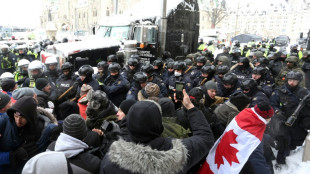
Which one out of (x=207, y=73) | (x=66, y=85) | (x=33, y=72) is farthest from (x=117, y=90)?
(x=207, y=73)

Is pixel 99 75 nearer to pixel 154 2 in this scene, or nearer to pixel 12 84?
pixel 12 84

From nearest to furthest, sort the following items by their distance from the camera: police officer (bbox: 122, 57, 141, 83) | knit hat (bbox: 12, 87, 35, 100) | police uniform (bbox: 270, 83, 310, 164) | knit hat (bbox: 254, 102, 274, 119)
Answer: knit hat (bbox: 254, 102, 274, 119), knit hat (bbox: 12, 87, 35, 100), police uniform (bbox: 270, 83, 310, 164), police officer (bbox: 122, 57, 141, 83)

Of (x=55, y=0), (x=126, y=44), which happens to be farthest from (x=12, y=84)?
(x=55, y=0)

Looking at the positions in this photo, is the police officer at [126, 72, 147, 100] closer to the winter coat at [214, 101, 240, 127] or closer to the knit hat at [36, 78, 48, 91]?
the knit hat at [36, 78, 48, 91]

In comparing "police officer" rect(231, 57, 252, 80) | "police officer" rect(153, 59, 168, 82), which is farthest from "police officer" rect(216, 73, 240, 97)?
"police officer" rect(153, 59, 168, 82)

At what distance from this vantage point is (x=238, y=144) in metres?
2.35

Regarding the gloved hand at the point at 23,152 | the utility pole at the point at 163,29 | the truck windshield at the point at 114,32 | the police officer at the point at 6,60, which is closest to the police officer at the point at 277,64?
the utility pole at the point at 163,29

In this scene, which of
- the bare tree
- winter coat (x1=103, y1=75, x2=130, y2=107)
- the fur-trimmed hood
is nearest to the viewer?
the fur-trimmed hood

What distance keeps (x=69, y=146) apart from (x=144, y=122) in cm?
80

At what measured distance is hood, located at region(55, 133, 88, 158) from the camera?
196cm

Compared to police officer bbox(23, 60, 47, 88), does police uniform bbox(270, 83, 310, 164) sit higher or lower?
lower

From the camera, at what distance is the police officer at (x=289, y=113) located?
4.33m

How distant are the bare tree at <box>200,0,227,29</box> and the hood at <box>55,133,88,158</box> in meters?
51.4

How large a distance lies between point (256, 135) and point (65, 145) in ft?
6.12
